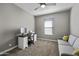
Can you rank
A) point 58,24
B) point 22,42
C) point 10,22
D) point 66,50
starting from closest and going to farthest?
1. point 66,50
2. point 58,24
3. point 10,22
4. point 22,42

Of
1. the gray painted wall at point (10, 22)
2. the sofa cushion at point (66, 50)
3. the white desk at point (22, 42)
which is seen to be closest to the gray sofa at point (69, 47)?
the sofa cushion at point (66, 50)

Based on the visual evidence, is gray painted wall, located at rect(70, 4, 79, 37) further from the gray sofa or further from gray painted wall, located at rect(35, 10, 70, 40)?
the gray sofa

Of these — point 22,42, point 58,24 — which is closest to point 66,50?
point 58,24

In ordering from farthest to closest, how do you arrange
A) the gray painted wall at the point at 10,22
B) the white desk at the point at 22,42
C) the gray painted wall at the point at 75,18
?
1. the white desk at the point at 22,42
2. the gray painted wall at the point at 10,22
3. the gray painted wall at the point at 75,18

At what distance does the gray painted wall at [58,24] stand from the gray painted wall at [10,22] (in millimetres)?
317

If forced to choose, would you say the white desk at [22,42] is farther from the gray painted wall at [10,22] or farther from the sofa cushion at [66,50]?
the sofa cushion at [66,50]

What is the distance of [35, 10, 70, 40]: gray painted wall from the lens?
236 centimetres

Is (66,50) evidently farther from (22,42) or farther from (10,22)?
(10,22)

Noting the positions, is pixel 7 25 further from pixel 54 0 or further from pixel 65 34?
pixel 54 0

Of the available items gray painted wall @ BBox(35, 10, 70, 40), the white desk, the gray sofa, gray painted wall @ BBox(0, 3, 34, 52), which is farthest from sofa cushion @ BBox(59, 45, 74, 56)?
the white desk

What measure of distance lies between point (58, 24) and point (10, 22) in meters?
1.69

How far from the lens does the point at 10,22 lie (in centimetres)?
276

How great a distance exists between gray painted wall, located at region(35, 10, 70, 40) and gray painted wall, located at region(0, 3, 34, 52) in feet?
1.04

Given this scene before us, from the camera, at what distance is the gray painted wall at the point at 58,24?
7.75 ft
